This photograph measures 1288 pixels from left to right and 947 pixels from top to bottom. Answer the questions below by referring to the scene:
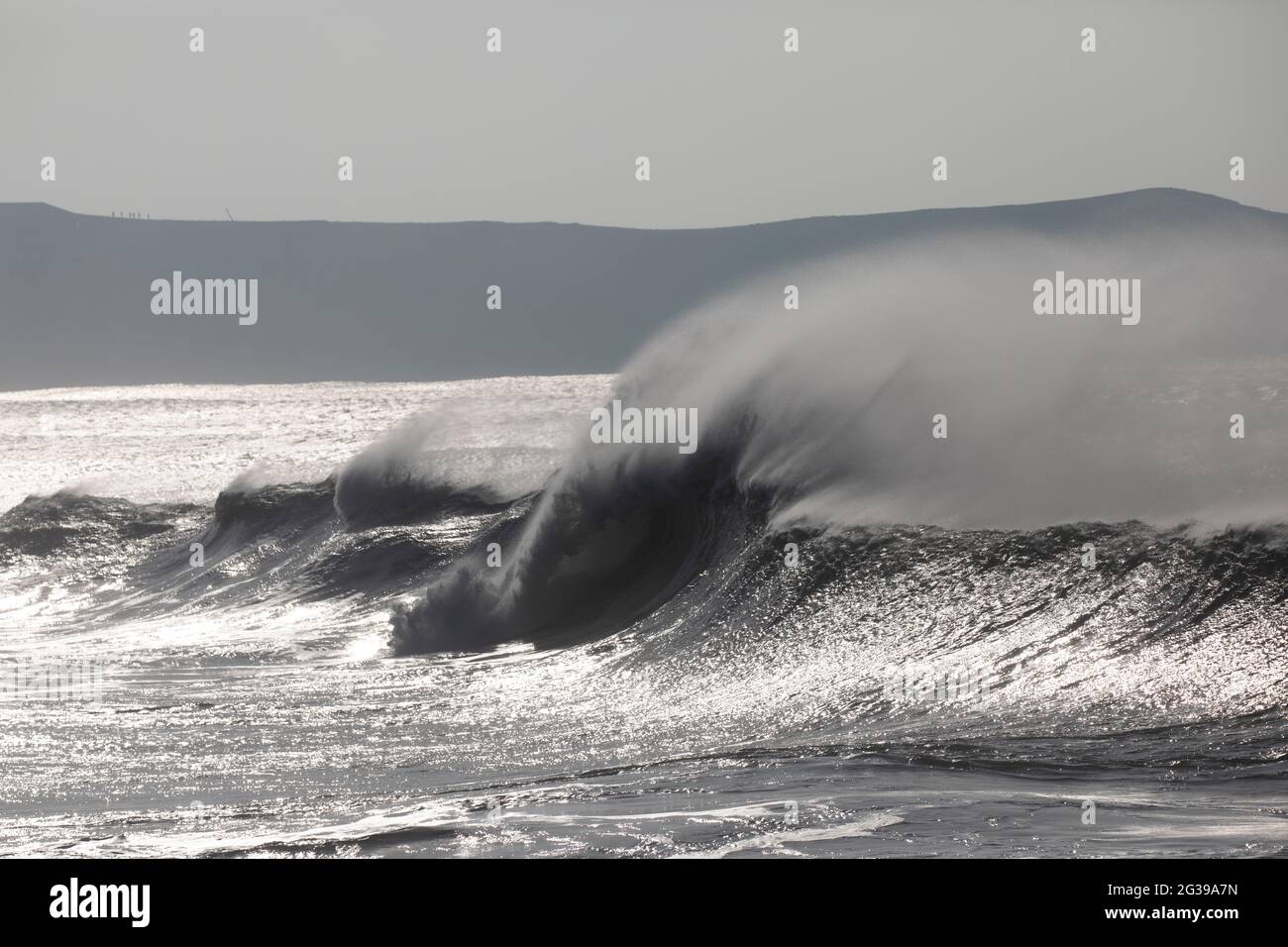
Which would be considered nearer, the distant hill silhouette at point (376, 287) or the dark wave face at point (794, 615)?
the dark wave face at point (794, 615)

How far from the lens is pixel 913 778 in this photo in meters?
6.00

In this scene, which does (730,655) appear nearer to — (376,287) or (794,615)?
(794,615)

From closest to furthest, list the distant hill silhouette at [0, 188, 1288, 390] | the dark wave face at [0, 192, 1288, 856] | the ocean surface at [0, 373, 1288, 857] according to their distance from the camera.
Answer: the ocean surface at [0, 373, 1288, 857] < the dark wave face at [0, 192, 1288, 856] < the distant hill silhouette at [0, 188, 1288, 390]

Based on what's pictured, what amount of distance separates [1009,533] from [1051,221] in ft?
290

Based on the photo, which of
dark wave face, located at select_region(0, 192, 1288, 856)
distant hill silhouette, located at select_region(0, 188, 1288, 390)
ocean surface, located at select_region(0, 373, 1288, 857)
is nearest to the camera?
ocean surface, located at select_region(0, 373, 1288, 857)

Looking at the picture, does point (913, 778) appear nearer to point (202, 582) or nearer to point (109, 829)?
point (109, 829)

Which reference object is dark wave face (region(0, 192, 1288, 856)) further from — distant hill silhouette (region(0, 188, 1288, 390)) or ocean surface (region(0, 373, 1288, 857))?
distant hill silhouette (region(0, 188, 1288, 390))

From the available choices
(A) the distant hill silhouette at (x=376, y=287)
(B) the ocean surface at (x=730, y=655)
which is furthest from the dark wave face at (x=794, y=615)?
(A) the distant hill silhouette at (x=376, y=287)

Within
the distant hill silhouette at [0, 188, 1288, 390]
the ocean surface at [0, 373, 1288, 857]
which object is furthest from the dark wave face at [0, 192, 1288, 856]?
the distant hill silhouette at [0, 188, 1288, 390]

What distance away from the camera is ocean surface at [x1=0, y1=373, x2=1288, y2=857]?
217 inches

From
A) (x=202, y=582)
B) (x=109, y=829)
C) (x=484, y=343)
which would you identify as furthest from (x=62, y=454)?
(x=484, y=343)

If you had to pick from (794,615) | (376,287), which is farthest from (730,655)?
(376,287)

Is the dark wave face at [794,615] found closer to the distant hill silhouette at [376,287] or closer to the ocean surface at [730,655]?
the ocean surface at [730,655]

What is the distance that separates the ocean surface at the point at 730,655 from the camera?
5520 mm
